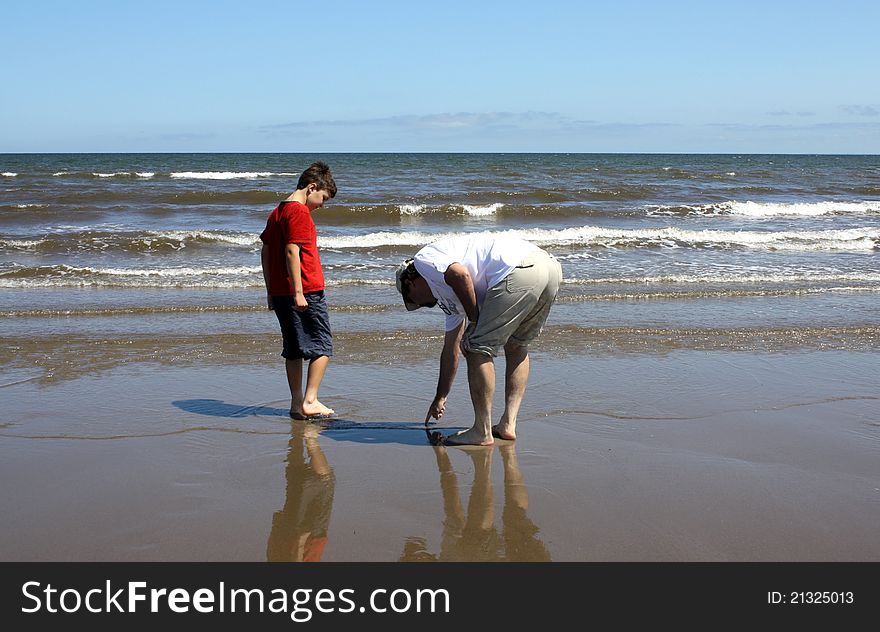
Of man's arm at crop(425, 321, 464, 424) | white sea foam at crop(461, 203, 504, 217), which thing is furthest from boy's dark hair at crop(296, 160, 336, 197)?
white sea foam at crop(461, 203, 504, 217)

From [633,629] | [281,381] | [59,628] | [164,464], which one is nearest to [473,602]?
[633,629]

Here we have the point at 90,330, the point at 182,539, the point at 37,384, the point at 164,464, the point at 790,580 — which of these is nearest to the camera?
the point at 790,580

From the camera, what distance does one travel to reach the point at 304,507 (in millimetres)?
3920

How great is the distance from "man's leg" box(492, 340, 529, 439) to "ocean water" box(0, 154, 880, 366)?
2457mm

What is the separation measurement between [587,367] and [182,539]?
12.5ft

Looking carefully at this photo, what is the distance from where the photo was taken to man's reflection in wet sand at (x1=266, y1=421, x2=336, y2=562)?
11.4 ft

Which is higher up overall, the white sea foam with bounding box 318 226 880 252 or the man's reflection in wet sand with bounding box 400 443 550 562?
the white sea foam with bounding box 318 226 880 252

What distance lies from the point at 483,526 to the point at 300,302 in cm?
207

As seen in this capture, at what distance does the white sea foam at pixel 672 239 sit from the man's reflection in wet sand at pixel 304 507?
1010cm

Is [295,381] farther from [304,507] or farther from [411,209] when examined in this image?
[411,209]

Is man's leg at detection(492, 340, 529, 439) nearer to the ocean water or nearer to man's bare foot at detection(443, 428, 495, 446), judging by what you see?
man's bare foot at detection(443, 428, 495, 446)

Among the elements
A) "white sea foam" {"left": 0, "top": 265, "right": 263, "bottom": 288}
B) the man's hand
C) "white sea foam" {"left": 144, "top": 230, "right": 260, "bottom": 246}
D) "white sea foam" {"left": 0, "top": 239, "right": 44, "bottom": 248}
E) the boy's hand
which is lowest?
the man's hand

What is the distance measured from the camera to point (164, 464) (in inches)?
177

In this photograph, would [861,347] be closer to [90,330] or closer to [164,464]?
[164,464]
